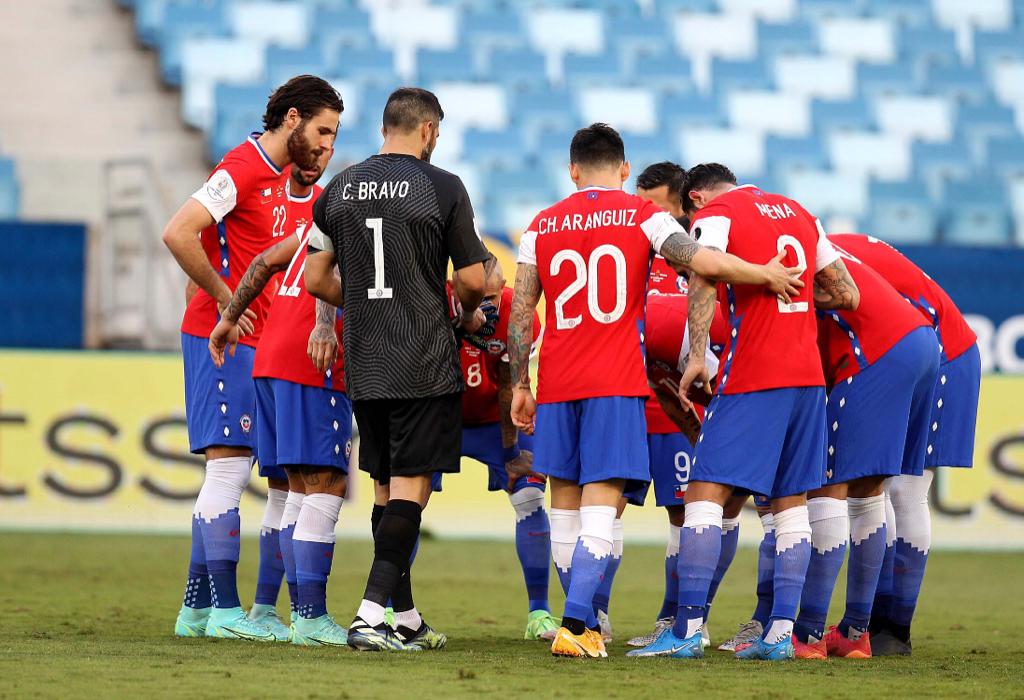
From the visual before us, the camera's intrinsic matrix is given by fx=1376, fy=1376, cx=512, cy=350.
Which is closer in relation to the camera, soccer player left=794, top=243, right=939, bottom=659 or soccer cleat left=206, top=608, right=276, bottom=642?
soccer player left=794, top=243, right=939, bottom=659

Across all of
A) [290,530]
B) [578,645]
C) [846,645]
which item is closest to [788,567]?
[846,645]

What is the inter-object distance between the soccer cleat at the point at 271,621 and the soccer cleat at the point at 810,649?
2.24 m

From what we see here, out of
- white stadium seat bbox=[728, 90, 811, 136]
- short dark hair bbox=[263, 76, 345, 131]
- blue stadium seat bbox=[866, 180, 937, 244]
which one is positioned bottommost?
short dark hair bbox=[263, 76, 345, 131]

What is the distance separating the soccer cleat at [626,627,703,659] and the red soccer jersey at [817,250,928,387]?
140cm

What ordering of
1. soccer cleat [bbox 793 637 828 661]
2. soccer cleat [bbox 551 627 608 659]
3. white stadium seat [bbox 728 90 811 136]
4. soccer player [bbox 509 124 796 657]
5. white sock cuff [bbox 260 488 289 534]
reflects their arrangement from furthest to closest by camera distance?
white stadium seat [bbox 728 90 811 136], white sock cuff [bbox 260 488 289 534], soccer cleat [bbox 793 637 828 661], soccer player [bbox 509 124 796 657], soccer cleat [bbox 551 627 608 659]

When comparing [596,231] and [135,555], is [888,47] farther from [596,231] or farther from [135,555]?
[596,231]

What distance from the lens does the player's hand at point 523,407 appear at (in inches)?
228

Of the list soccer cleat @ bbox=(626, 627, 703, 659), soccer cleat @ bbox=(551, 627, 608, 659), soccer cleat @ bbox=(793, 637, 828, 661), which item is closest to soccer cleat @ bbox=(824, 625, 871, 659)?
soccer cleat @ bbox=(793, 637, 828, 661)

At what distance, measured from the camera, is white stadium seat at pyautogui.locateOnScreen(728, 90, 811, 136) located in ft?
59.3

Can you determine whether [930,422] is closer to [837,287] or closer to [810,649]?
[837,287]

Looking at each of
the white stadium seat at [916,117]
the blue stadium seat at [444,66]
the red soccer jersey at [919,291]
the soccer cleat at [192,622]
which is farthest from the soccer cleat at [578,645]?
the white stadium seat at [916,117]

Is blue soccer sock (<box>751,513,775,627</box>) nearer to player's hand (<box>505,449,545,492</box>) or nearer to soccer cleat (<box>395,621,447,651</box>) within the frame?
player's hand (<box>505,449,545,492</box>)

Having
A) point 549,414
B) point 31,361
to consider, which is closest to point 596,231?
point 549,414

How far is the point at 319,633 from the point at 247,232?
1915 millimetres
